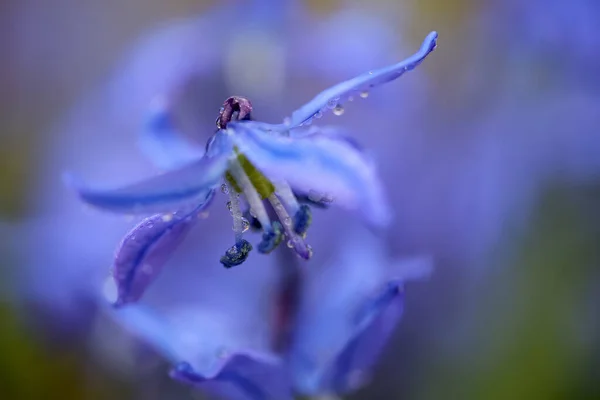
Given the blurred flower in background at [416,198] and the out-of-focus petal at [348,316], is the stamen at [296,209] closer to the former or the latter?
the out-of-focus petal at [348,316]

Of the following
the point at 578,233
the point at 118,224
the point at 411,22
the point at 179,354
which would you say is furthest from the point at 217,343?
the point at 411,22

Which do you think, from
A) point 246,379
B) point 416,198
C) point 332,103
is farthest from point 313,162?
point 416,198

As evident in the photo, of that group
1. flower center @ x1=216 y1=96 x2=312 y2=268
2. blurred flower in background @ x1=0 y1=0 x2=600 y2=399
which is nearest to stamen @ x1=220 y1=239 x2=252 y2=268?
flower center @ x1=216 y1=96 x2=312 y2=268

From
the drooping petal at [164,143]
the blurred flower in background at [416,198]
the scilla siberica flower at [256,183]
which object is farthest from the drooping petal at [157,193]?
the blurred flower in background at [416,198]

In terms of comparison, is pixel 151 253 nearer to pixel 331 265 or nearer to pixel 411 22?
pixel 331 265

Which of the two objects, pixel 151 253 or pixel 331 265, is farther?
pixel 331 265

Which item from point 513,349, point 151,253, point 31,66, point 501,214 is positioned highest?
point 31,66

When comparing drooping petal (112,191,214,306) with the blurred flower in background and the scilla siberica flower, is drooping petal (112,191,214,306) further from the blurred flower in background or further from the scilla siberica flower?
the blurred flower in background
